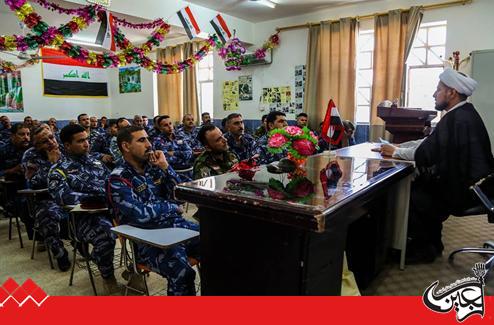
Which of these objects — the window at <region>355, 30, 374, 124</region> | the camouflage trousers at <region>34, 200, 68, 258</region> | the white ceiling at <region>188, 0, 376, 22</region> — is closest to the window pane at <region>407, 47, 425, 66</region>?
the window at <region>355, 30, 374, 124</region>

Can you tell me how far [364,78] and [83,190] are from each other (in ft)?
17.0

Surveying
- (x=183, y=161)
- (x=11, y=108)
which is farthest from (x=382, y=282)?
(x=11, y=108)

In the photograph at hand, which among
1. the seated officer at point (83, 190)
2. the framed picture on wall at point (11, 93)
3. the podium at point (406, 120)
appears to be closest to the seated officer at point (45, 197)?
the seated officer at point (83, 190)

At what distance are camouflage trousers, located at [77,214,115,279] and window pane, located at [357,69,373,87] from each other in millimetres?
5195

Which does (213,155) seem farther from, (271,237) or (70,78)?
(70,78)

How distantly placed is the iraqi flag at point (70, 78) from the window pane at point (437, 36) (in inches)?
289

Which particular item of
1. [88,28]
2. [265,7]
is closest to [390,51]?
[265,7]

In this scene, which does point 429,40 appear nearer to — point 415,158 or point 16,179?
point 415,158

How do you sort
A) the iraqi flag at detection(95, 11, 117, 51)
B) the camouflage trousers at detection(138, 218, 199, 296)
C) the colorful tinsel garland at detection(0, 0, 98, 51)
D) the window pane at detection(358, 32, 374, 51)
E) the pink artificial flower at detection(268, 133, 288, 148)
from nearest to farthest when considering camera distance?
1. the camouflage trousers at detection(138, 218, 199, 296)
2. the pink artificial flower at detection(268, 133, 288, 148)
3. the colorful tinsel garland at detection(0, 0, 98, 51)
4. the iraqi flag at detection(95, 11, 117, 51)
5. the window pane at detection(358, 32, 374, 51)

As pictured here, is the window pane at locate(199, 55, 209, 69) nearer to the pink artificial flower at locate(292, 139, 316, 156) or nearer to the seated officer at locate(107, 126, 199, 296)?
the seated officer at locate(107, 126, 199, 296)

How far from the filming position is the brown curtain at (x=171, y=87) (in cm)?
858

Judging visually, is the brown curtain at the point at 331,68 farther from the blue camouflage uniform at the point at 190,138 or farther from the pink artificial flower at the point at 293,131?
the pink artificial flower at the point at 293,131

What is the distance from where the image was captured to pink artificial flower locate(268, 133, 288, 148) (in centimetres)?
198

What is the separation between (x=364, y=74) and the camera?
20.9 ft
